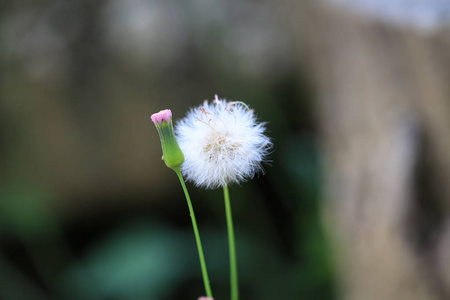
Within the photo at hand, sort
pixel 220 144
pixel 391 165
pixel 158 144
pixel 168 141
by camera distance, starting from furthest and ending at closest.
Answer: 1. pixel 158 144
2. pixel 391 165
3. pixel 220 144
4. pixel 168 141

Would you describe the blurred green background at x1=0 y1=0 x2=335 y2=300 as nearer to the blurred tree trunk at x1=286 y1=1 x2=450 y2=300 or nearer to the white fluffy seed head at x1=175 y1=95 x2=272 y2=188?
the blurred tree trunk at x1=286 y1=1 x2=450 y2=300

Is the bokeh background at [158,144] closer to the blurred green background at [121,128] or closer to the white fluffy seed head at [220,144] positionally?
the blurred green background at [121,128]

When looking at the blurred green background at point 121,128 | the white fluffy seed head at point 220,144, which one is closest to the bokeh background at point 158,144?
the blurred green background at point 121,128

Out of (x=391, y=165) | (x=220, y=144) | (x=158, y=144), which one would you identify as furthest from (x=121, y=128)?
(x=220, y=144)

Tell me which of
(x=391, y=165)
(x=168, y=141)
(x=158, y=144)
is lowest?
(x=168, y=141)

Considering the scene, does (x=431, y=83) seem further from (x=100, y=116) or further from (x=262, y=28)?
(x=100, y=116)

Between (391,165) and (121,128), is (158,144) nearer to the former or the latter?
(121,128)

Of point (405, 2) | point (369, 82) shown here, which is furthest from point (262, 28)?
point (405, 2)
